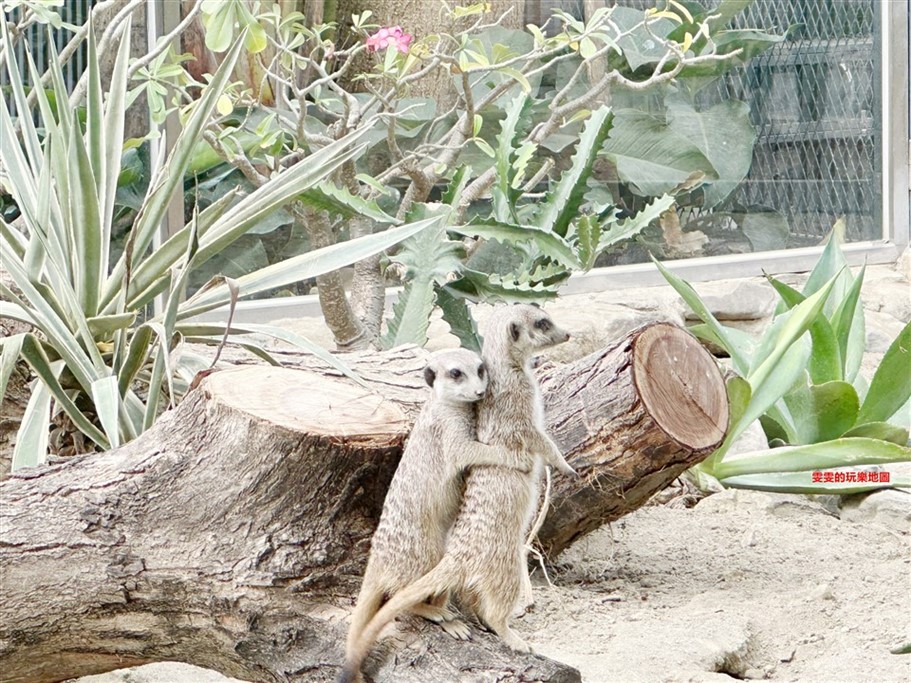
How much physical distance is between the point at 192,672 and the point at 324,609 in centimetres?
52

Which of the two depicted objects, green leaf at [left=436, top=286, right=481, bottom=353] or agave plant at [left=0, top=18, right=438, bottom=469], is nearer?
agave plant at [left=0, top=18, right=438, bottom=469]

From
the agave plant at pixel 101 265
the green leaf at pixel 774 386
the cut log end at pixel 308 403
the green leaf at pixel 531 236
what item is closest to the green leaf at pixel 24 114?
the agave plant at pixel 101 265

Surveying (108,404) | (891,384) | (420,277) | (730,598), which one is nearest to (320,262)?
(108,404)

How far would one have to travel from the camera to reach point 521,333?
1.54m

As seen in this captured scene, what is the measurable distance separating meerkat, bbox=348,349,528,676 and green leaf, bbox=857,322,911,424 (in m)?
1.62

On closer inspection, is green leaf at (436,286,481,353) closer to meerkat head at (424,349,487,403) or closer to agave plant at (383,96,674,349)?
agave plant at (383,96,674,349)

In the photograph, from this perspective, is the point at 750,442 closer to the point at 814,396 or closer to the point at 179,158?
the point at 814,396

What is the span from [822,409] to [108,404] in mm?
1817

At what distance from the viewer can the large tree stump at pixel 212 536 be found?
157 cm

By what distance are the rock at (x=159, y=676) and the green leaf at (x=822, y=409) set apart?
163 cm

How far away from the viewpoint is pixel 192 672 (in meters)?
1.95

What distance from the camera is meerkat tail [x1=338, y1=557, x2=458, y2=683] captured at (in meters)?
1.40

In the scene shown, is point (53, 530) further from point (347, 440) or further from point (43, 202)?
point (43, 202)

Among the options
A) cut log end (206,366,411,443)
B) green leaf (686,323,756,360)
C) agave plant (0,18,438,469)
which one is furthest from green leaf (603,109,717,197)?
cut log end (206,366,411,443)
